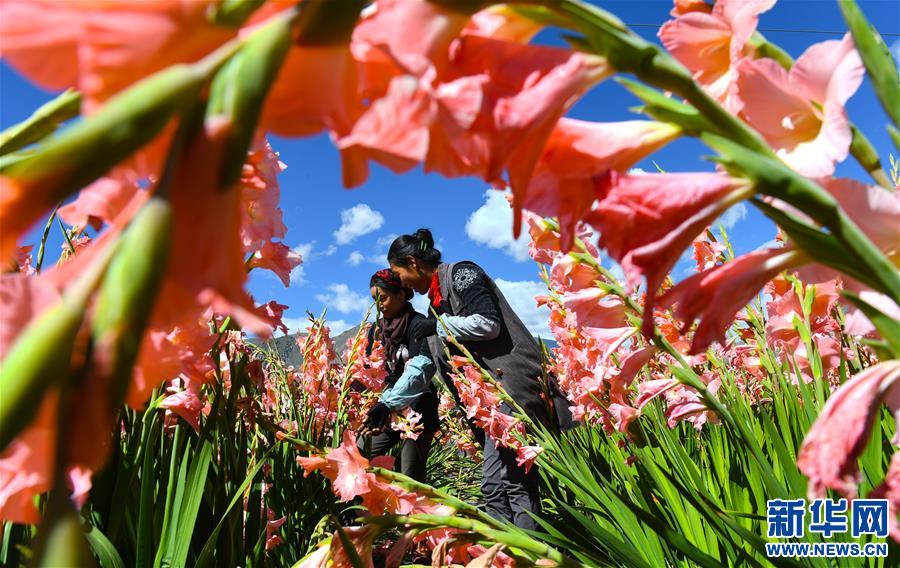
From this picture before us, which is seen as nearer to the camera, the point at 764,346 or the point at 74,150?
the point at 74,150

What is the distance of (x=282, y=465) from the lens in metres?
2.31

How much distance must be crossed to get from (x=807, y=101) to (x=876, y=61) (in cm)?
5

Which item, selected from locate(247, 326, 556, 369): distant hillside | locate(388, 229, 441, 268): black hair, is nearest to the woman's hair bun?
locate(388, 229, 441, 268): black hair

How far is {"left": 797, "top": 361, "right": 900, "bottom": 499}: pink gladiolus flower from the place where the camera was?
0.93 feet

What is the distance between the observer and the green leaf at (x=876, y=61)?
339 millimetres

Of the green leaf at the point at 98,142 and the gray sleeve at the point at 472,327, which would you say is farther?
the gray sleeve at the point at 472,327

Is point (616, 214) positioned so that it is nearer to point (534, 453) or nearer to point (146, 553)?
point (146, 553)

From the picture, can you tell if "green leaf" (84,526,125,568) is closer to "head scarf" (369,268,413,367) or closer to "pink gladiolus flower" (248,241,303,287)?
"pink gladiolus flower" (248,241,303,287)

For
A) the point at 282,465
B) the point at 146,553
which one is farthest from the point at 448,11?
the point at 282,465

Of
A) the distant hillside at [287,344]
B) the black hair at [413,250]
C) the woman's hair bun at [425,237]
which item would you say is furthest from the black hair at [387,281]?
the distant hillside at [287,344]

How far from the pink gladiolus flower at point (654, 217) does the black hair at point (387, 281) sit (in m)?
3.90

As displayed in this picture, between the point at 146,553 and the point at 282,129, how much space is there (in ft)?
3.60

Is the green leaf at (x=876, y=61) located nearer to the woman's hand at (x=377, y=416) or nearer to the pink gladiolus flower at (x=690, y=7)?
the pink gladiolus flower at (x=690, y=7)

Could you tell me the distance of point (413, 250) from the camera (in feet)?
13.0
